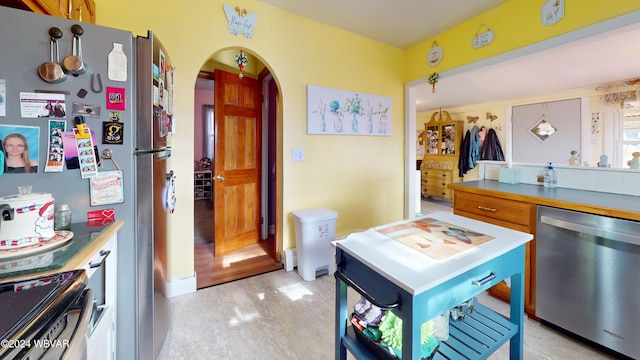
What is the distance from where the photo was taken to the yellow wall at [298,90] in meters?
2.05

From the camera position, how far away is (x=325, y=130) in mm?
2729

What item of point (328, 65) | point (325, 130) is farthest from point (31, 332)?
point (328, 65)

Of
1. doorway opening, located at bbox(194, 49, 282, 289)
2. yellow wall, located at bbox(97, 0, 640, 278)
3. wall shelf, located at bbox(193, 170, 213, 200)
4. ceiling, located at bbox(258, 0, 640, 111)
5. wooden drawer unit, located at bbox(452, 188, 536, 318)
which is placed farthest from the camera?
wall shelf, located at bbox(193, 170, 213, 200)

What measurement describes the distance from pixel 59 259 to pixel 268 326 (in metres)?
1.31

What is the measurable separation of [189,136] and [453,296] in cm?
210

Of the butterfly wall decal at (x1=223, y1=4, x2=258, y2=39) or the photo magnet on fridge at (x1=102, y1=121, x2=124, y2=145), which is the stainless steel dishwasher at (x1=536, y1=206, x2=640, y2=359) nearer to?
the photo magnet on fridge at (x1=102, y1=121, x2=124, y2=145)

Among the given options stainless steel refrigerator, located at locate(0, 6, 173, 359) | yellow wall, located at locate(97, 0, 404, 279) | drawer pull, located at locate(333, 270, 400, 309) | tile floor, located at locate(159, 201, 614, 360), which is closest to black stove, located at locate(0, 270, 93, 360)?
stainless steel refrigerator, located at locate(0, 6, 173, 359)

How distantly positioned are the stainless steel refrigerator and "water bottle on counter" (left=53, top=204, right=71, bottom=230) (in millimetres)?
47

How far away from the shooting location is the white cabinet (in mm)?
956

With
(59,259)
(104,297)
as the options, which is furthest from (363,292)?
(104,297)

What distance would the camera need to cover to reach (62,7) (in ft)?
4.36

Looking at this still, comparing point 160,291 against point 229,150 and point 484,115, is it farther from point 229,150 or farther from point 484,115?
point 484,115

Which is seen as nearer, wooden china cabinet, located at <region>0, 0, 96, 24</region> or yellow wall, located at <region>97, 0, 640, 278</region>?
wooden china cabinet, located at <region>0, 0, 96, 24</region>

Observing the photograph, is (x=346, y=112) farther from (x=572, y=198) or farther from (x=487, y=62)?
(x=572, y=198)
